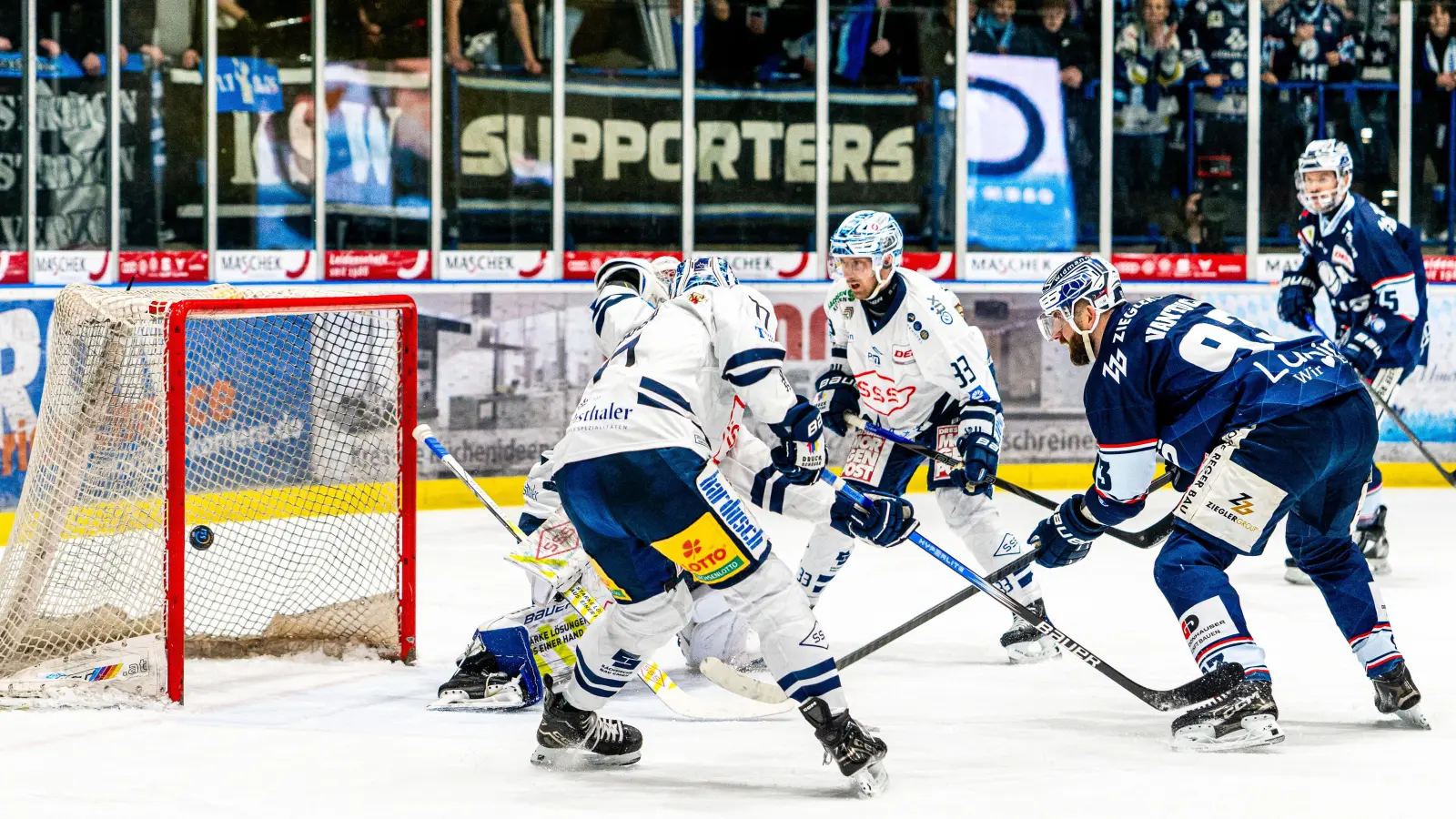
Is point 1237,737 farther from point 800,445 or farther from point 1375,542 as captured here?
point 1375,542

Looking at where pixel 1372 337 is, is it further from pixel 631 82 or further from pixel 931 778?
pixel 631 82

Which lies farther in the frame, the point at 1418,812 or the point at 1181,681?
the point at 1181,681

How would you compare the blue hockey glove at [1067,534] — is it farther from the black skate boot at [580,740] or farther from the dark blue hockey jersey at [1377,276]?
the dark blue hockey jersey at [1377,276]

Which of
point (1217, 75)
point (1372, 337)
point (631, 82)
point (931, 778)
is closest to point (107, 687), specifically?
point (931, 778)

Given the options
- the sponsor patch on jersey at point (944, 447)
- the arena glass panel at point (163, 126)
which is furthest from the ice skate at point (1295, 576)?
the arena glass panel at point (163, 126)

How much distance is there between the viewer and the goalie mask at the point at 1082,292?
363 cm

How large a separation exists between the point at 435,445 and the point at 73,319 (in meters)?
0.95

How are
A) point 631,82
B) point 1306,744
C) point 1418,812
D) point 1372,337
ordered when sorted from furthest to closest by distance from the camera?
point 631,82 → point 1372,337 → point 1306,744 → point 1418,812

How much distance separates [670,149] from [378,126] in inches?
56.9

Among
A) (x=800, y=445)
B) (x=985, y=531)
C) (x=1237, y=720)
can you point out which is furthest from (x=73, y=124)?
(x=1237, y=720)

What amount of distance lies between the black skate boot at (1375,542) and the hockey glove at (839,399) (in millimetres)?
2228

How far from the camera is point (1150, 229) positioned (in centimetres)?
888

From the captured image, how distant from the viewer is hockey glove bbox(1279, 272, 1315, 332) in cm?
599

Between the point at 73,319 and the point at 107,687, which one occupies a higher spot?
the point at 73,319
